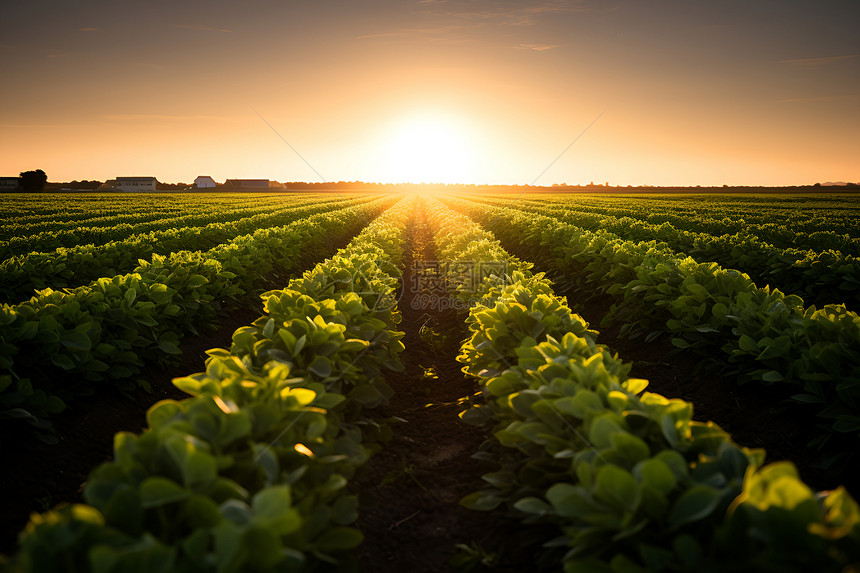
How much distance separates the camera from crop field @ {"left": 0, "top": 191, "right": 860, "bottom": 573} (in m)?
1.45

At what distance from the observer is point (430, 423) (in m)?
4.62

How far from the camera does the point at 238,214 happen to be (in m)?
27.1

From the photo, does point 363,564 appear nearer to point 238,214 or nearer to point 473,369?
point 473,369

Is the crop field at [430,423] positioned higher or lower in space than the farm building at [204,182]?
lower

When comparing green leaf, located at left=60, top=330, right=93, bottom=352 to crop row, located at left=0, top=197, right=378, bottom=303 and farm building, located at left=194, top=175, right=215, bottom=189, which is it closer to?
crop row, located at left=0, top=197, right=378, bottom=303

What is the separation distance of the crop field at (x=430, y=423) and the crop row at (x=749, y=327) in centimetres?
3

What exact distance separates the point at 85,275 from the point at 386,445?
8481 mm

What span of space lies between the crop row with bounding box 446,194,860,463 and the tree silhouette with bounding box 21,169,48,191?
331ft

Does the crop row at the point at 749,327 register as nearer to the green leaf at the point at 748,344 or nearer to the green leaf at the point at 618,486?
the green leaf at the point at 748,344

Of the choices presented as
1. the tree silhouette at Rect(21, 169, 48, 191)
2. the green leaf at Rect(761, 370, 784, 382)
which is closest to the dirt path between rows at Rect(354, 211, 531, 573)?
the green leaf at Rect(761, 370, 784, 382)

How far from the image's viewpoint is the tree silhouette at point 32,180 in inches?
3044

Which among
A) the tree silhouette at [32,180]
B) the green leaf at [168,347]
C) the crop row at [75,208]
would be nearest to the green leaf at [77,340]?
the green leaf at [168,347]

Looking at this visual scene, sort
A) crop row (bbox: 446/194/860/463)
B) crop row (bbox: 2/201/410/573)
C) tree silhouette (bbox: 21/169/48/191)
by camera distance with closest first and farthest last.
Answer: crop row (bbox: 2/201/410/573), crop row (bbox: 446/194/860/463), tree silhouette (bbox: 21/169/48/191)

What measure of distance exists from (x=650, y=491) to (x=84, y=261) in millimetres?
10746
